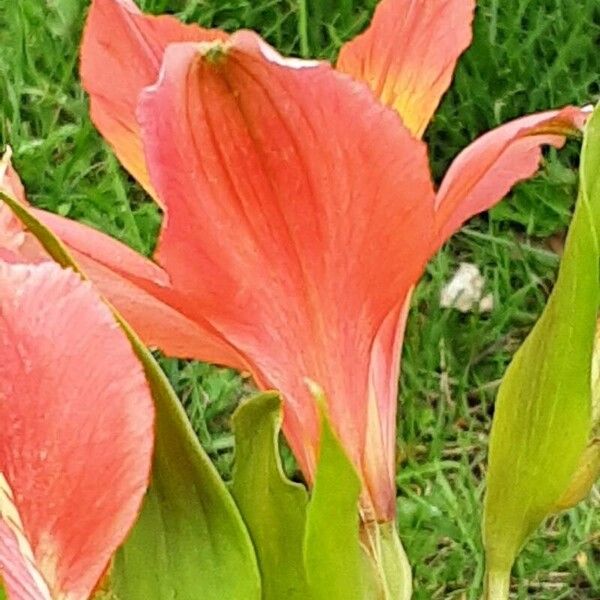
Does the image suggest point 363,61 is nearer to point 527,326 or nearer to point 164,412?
point 164,412

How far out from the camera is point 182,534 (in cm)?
34

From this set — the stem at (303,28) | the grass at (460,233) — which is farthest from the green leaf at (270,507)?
the stem at (303,28)

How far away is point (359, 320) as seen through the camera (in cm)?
37

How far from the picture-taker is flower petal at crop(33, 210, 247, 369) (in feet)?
1.17

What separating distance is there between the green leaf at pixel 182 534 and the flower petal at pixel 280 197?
37 millimetres

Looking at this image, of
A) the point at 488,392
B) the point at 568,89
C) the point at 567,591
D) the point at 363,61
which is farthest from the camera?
the point at 568,89

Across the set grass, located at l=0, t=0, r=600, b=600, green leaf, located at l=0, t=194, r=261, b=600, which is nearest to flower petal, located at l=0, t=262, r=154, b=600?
green leaf, located at l=0, t=194, r=261, b=600

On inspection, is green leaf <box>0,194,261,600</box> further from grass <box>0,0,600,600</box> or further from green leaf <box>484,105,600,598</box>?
grass <box>0,0,600,600</box>

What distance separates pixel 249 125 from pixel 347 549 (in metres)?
0.10

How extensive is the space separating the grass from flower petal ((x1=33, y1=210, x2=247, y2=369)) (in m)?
0.81

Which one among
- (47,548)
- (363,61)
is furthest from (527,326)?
(47,548)

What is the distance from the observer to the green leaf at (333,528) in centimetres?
32

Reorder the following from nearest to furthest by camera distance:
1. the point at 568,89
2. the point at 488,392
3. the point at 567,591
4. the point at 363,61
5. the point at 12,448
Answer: the point at 12,448
the point at 363,61
the point at 567,591
the point at 488,392
the point at 568,89

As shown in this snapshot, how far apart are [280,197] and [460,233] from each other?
1.06m
